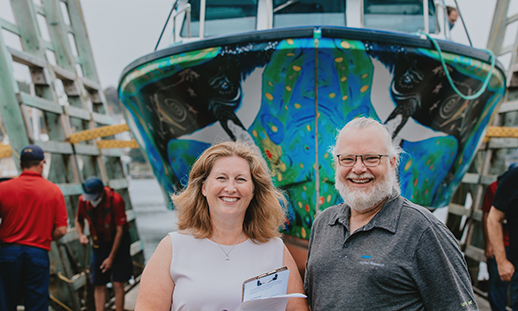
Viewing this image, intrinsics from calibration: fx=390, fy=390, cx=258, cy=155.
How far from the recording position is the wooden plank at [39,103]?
4.04 meters

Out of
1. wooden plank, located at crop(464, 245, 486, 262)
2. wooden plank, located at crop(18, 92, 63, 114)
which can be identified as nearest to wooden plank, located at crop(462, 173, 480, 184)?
wooden plank, located at crop(464, 245, 486, 262)

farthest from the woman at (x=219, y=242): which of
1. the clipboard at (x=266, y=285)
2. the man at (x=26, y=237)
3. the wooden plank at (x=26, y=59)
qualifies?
the wooden plank at (x=26, y=59)

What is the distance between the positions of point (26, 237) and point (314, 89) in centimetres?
267

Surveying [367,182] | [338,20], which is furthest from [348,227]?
[338,20]

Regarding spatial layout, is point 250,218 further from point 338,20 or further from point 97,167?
point 97,167

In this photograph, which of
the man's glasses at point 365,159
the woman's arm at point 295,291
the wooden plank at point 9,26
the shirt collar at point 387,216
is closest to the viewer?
the shirt collar at point 387,216

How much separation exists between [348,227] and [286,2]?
3384 millimetres

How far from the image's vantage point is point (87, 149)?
5.09 m

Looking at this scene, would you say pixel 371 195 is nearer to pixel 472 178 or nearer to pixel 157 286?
pixel 157 286

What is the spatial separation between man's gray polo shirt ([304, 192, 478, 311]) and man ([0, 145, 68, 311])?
105 inches

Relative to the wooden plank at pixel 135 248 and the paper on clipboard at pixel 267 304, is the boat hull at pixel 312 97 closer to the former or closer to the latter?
the wooden plank at pixel 135 248

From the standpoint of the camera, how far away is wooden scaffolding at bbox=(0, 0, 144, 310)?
400 centimetres

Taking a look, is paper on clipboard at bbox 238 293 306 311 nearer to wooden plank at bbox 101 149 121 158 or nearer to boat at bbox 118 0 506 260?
boat at bbox 118 0 506 260

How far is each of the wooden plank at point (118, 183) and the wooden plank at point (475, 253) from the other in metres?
4.91
